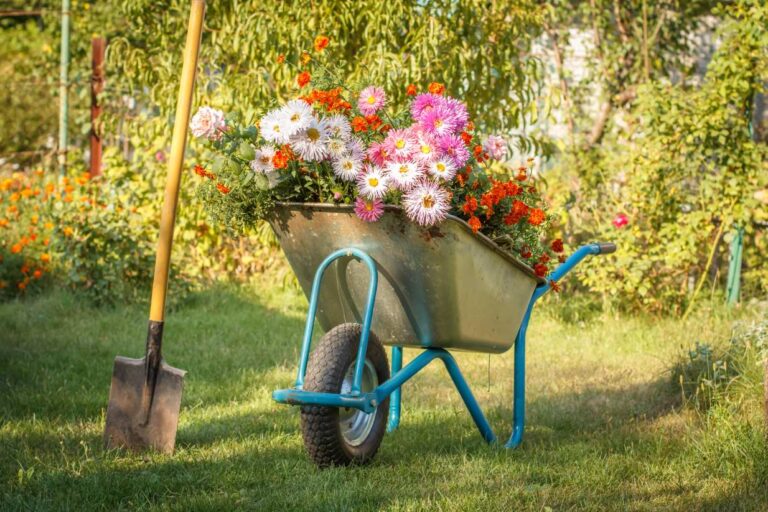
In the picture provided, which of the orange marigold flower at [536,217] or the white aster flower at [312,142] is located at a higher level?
the white aster flower at [312,142]

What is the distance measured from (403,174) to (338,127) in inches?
9.6

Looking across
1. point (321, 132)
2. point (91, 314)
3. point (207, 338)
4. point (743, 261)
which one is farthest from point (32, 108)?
point (321, 132)

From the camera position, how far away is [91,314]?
5.68 meters

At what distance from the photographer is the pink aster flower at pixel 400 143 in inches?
105

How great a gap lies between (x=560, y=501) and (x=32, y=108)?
1049 cm

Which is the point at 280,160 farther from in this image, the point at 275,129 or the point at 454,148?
the point at 454,148

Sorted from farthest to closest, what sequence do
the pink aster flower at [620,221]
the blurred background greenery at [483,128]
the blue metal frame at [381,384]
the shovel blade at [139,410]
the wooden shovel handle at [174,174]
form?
the pink aster flower at [620,221] → the blurred background greenery at [483,128] → the wooden shovel handle at [174,174] → the shovel blade at [139,410] → the blue metal frame at [381,384]

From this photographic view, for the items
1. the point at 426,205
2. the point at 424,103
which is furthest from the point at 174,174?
the point at 426,205

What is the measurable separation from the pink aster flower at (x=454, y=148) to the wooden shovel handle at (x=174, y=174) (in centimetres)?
89

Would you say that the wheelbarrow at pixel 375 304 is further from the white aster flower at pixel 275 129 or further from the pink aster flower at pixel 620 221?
the pink aster flower at pixel 620 221

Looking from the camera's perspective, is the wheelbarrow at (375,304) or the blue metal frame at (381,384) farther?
the wheelbarrow at (375,304)

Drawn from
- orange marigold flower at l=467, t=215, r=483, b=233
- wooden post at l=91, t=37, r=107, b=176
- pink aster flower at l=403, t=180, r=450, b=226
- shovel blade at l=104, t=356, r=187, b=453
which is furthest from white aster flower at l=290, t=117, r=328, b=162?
wooden post at l=91, t=37, r=107, b=176

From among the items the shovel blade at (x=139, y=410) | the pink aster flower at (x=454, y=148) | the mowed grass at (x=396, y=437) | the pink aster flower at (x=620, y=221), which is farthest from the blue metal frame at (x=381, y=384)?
the pink aster flower at (x=620, y=221)

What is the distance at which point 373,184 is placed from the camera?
2586 mm
